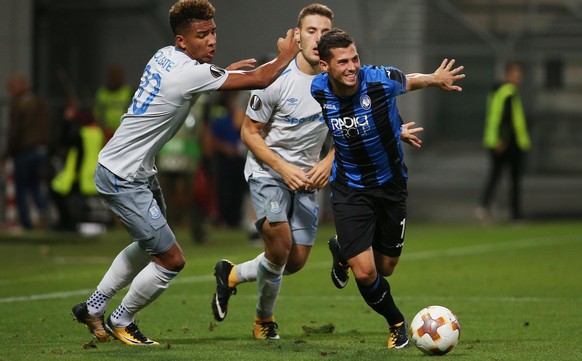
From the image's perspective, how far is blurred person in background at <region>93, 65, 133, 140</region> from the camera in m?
20.1

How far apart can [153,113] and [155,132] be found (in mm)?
135

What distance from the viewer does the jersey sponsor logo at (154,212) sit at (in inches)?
311

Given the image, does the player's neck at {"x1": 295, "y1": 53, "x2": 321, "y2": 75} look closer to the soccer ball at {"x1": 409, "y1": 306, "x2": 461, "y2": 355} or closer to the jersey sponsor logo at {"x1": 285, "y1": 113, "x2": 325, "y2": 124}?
the jersey sponsor logo at {"x1": 285, "y1": 113, "x2": 325, "y2": 124}

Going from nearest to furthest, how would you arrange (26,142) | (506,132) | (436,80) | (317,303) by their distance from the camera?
(436,80) < (317,303) < (26,142) < (506,132)

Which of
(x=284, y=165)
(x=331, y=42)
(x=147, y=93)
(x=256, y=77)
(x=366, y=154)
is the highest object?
(x=331, y=42)

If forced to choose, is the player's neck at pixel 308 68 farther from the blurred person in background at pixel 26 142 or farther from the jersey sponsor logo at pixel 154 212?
the blurred person in background at pixel 26 142

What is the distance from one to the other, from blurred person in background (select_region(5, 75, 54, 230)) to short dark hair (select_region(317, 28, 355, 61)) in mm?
11694

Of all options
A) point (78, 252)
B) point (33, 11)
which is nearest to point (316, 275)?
point (78, 252)

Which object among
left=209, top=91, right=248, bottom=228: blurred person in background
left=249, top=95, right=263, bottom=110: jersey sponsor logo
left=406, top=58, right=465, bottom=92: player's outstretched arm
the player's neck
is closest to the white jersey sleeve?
left=249, top=95, right=263, bottom=110: jersey sponsor logo

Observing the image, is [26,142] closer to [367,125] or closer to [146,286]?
[146,286]

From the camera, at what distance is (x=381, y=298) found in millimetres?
7938

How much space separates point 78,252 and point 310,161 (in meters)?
7.88

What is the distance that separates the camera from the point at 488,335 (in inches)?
343

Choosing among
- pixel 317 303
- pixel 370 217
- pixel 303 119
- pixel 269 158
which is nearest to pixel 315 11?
pixel 303 119
